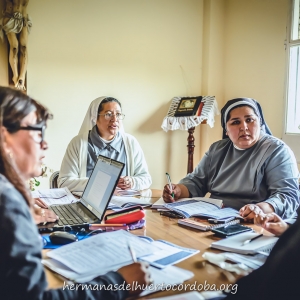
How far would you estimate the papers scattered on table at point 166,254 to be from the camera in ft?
3.41

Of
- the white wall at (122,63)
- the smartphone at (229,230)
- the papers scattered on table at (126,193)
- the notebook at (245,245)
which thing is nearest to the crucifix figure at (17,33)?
the white wall at (122,63)

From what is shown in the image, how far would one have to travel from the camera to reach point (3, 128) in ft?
2.61

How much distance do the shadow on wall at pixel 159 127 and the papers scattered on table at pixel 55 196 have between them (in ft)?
5.53

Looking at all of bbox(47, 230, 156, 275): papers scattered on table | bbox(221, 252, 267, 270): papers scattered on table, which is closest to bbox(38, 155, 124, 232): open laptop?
bbox(47, 230, 156, 275): papers scattered on table

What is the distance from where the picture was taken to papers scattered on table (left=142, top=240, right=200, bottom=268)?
1.04 meters

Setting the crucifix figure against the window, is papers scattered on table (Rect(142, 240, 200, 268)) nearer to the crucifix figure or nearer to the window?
the window

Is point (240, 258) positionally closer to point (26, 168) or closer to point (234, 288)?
point (234, 288)

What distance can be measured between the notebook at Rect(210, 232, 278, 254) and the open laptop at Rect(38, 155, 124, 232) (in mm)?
465

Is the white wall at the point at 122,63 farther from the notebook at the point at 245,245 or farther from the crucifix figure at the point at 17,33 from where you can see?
the notebook at the point at 245,245

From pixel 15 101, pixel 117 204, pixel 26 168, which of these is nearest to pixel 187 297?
pixel 26 168

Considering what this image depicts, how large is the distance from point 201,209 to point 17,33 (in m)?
2.23

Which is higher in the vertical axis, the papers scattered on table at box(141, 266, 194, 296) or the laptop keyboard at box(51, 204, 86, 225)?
the papers scattered on table at box(141, 266, 194, 296)

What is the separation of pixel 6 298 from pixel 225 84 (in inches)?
133

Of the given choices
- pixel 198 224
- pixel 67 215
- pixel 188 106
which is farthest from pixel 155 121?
pixel 198 224
